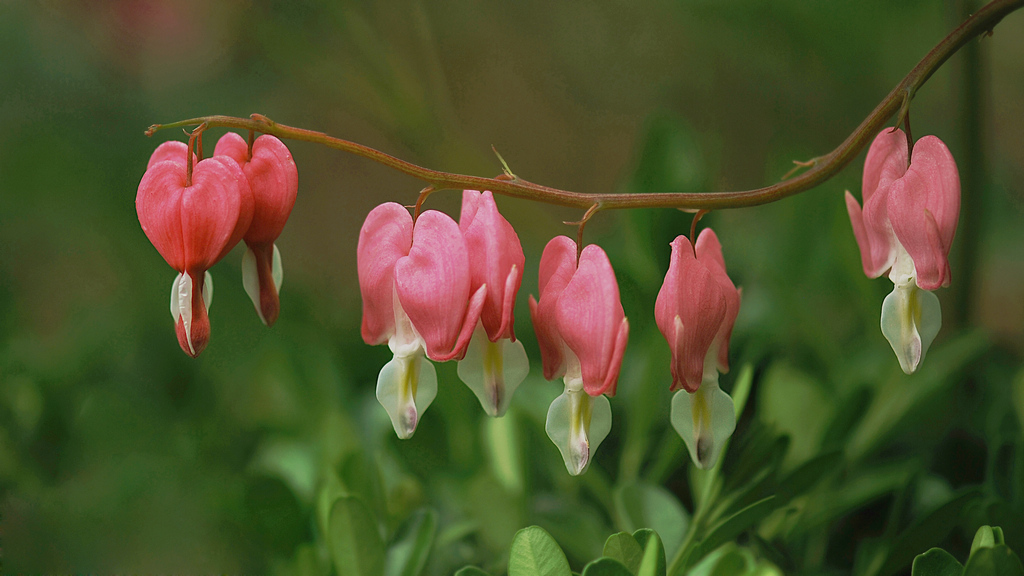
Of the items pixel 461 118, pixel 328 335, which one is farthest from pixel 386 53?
→ pixel 461 118

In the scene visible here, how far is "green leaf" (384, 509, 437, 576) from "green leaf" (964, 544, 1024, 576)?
316mm

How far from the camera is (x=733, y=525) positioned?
443 millimetres

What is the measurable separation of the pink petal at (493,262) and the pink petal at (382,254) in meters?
0.04

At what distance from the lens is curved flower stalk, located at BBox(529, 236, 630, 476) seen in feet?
1.30

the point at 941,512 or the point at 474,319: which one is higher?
the point at 474,319

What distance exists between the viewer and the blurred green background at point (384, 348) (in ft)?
1.93

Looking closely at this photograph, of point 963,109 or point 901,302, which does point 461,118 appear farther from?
point 901,302

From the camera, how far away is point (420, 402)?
0.43 metres

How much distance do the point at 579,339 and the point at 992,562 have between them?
24 centimetres

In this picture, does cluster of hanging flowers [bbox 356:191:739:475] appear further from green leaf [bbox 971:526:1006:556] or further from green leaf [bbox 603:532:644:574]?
green leaf [bbox 971:526:1006:556]

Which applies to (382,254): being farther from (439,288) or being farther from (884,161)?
(884,161)

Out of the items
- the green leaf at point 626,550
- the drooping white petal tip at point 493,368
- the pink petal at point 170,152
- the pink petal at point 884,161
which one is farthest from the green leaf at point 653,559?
the pink petal at point 170,152

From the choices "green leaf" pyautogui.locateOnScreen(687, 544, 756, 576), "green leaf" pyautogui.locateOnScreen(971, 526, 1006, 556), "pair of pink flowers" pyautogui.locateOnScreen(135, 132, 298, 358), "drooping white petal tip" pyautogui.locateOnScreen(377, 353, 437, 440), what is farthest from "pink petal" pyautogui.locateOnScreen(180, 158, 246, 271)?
"green leaf" pyautogui.locateOnScreen(971, 526, 1006, 556)

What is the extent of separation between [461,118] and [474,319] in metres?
1.58
